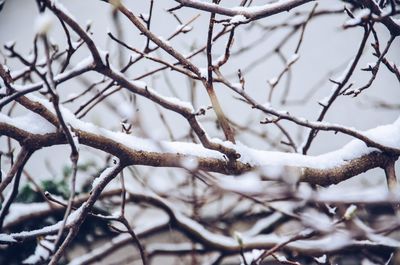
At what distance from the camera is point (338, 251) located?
277cm

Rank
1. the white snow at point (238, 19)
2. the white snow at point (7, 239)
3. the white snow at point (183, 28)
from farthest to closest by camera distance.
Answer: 1. the white snow at point (183, 28)
2. the white snow at point (7, 239)
3. the white snow at point (238, 19)

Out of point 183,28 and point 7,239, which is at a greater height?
point 183,28

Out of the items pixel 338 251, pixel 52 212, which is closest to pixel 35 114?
pixel 52 212

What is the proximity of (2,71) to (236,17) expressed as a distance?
102 centimetres

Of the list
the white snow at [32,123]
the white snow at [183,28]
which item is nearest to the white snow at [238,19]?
the white snow at [183,28]

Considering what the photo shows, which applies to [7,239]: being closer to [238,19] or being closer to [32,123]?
[32,123]

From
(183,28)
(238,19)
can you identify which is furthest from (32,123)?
(183,28)

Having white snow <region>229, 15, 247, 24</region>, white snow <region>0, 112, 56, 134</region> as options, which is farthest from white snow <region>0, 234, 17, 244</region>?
white snow <region>229, 15, 247, 24</region>

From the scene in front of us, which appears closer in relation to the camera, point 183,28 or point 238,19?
point 238,19

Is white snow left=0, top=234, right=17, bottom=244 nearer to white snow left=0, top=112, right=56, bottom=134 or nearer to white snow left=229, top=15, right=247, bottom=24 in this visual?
white snow left=0, top=112, right=56, bottom=134

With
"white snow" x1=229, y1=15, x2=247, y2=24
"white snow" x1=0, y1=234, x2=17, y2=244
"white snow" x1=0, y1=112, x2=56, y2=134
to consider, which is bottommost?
"white snow" x1=0, y1=234, x2=17, y2=244

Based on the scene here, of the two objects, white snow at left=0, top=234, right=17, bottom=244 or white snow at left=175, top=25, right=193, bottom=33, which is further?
white snow at left=175, top=25, right=193, bottom=33

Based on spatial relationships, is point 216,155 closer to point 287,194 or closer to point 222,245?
point 287,194

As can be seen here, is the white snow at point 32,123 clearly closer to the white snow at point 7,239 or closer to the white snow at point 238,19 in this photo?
the white snow at point 7,239
